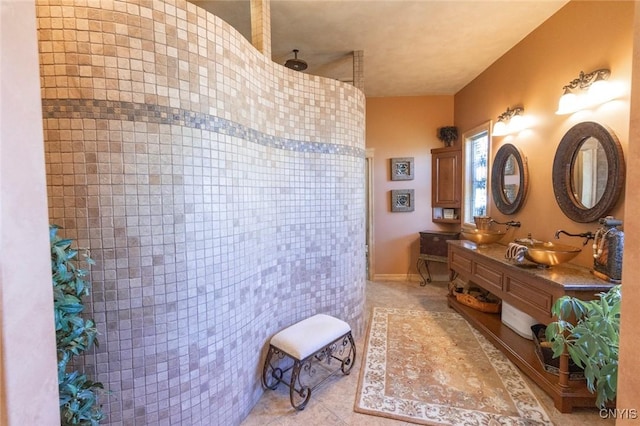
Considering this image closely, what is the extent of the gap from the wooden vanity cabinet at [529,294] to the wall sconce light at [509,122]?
1178 millimetres

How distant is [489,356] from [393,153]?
2.91 metres

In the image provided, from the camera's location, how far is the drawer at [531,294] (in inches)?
69.6

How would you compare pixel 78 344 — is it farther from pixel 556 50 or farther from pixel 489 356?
pixel 556 50

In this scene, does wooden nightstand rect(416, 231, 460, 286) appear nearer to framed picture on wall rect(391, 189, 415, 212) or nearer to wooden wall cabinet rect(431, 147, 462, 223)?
wooden wall cabinet rect(431, 147, 462, 223)

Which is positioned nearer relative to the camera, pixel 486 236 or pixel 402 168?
pixel 486 236

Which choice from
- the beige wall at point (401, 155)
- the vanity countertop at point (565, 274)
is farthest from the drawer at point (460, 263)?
the beige wall at point (401, 155)

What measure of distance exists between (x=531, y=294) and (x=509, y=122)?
5.90 feet

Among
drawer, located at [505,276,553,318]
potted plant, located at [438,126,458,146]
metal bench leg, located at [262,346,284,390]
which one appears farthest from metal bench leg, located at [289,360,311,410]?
potted plant, located at [438,126,458,146]

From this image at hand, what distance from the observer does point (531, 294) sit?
6.24 feet

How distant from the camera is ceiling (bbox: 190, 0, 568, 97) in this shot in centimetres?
222

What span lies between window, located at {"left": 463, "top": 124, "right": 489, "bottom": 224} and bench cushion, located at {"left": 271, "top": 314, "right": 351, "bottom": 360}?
8.20ft

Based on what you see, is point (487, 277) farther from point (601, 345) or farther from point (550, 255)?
point (601, 345)

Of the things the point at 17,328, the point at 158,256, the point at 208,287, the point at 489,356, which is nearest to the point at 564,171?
the point at 489,356

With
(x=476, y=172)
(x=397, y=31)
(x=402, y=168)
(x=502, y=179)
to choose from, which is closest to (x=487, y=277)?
(x=502, y=179)
